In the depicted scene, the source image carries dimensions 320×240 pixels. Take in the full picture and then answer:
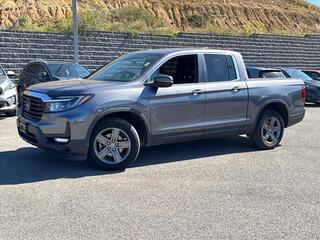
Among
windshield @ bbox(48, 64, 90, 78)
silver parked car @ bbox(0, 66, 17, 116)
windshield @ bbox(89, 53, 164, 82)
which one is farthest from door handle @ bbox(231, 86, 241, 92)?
windshield @ bbox(48, 64, 90, 78)

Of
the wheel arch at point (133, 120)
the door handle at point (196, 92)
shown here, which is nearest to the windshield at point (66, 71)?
the door handle at point (196, 92)

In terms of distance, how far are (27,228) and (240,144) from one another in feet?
17.6

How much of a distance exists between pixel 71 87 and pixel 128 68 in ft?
3.76

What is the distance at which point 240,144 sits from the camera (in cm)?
891

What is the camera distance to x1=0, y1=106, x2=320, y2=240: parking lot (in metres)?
4.46

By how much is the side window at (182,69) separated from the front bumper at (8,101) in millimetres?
5527

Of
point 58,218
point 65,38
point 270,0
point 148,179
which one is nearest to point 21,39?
point 65,38

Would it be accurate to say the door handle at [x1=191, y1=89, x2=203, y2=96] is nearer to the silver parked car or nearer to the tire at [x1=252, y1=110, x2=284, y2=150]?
the tire at [x1=252, y1=110, x2=284, y2=150]

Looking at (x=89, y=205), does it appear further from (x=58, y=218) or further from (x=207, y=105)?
(x=207, y=105)

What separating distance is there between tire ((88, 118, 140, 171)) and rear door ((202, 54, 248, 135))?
147 centimetres

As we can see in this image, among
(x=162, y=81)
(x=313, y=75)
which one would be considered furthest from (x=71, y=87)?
(x=313, y=75)

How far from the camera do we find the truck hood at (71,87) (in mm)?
6352

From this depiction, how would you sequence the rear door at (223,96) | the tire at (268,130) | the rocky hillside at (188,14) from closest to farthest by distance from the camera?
the rear door at (223,96) < the tire at (268,130) < the rocky hillside at (188,14)

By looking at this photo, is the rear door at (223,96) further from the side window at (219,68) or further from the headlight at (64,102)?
the headlight at (64,102)
